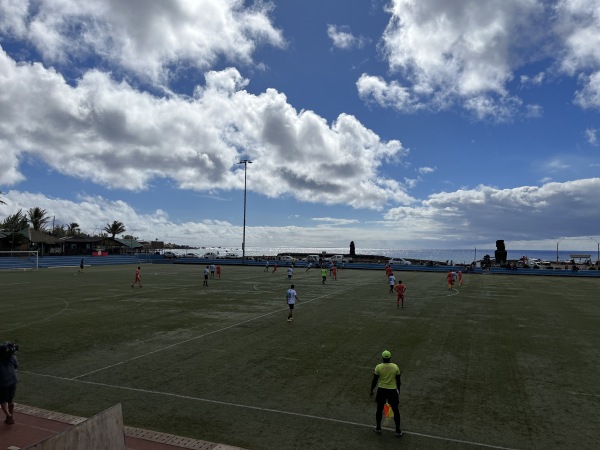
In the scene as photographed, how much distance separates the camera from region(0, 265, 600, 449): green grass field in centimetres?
736

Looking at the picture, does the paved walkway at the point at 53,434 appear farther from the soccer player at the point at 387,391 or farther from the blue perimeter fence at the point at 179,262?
the blue perimeter fence at the point at 179,262

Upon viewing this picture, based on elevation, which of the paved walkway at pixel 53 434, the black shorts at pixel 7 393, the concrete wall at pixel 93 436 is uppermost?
the concrete wall at pixel 93 436

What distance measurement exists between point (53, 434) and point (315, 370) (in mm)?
5992

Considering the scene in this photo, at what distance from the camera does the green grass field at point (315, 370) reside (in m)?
7.36

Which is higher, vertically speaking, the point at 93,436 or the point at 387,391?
the point at 93,436

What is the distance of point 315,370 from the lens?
1071 cm

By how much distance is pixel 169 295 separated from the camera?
26.1 metres

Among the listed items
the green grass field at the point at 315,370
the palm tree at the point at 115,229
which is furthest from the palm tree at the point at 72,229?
the green grass field at the point at 315,370

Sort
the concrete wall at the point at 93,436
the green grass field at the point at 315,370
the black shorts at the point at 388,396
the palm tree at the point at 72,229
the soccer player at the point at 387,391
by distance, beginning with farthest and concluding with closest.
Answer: the palm tree at the point at 72,229 < the green grass field at the point at 315,370 < the black shorts at the point at 388,396 < the soccer player at the point at 387,391 < the concrete wall at the point at 93,436

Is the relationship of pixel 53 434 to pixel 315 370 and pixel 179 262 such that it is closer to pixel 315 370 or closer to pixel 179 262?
pixel 315 370

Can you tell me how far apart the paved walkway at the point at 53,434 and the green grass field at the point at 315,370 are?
312mm

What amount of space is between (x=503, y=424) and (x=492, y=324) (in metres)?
10.8

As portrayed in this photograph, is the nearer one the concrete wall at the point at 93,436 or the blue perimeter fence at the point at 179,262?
the concrete wall at the point at 93,436

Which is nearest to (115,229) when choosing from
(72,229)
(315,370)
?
(72,229)
